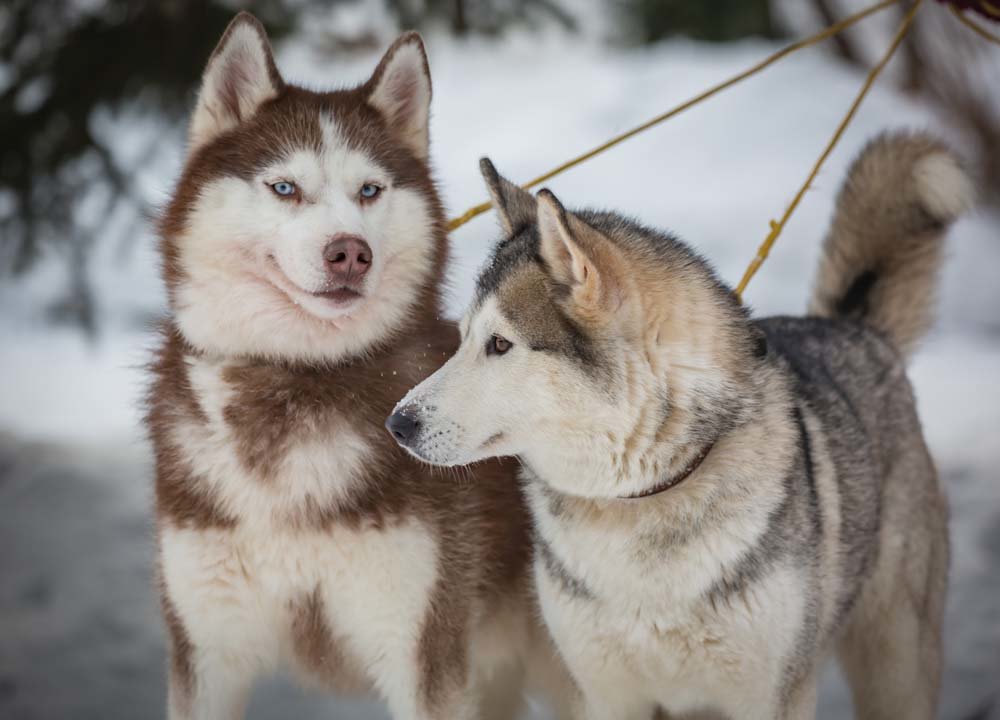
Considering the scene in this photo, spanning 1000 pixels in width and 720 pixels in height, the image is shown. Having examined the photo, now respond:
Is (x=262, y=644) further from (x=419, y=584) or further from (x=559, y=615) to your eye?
(x=559, y=615)

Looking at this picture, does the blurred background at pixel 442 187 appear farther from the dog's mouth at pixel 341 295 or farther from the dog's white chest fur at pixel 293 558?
the dog's white chest fur at pixel 293 558

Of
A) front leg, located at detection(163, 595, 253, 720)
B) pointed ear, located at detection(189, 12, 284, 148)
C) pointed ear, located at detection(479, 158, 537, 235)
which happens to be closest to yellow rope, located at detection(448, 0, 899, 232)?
pointed ear, located at detection(479, 158, 537, 235)

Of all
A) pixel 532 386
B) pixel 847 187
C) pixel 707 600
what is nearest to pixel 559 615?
pixel 707 600

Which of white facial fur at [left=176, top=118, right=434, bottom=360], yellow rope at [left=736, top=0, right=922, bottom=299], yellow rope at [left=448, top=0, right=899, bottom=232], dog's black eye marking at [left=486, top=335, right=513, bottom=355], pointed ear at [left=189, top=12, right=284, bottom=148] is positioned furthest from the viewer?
yellow rope at [left=448, top=0, right=899, bottom=232]

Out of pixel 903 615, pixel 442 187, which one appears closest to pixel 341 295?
pixel 442 187

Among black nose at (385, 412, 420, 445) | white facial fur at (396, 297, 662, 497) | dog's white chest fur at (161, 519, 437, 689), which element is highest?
white facial fur at (396, 297, 662, 497)

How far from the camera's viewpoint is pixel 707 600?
232 centimetres

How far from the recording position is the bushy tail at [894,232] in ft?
10.9

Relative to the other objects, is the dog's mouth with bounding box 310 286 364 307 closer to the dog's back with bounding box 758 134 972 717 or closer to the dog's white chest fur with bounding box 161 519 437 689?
the dog's white chest fur with bounding box 161 519 437 689

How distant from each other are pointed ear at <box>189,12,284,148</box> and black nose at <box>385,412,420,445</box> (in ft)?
3.20

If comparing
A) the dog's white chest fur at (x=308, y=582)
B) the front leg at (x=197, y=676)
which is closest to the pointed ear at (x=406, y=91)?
the dog's white chest fur at (x=308, y=582)

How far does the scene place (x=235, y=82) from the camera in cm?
265

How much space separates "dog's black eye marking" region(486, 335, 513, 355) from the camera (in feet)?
7.60

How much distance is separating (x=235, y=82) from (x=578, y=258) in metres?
1.12
